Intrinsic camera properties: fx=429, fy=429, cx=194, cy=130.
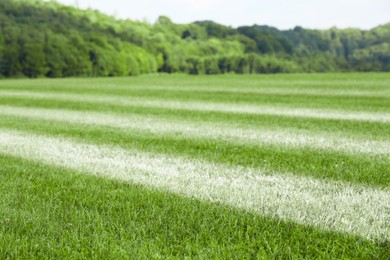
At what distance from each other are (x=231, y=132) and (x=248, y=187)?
4.74 metres

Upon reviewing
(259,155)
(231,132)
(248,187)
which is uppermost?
(248,187)

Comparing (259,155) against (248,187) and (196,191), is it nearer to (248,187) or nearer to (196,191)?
(248,187)

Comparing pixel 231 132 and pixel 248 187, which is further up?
pixel 248 187

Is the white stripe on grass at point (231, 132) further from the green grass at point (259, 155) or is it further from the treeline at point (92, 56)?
the treeline at point (92, 56)

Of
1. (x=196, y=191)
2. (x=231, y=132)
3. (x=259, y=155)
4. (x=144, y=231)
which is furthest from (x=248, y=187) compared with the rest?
(x=231, y=132)

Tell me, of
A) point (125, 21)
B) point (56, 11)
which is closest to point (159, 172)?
Result: point (56, 11)

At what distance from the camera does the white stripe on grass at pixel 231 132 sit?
7879mm

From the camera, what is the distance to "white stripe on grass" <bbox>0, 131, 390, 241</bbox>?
400 cm

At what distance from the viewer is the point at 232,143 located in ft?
26.9

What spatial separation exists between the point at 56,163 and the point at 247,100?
13.2m

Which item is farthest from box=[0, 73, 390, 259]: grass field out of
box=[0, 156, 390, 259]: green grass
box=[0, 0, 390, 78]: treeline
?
box=[0, 0, 390, 78]: treeline

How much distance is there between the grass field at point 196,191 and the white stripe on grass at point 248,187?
19 mm

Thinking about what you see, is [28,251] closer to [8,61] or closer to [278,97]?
[278,97]

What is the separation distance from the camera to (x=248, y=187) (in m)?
5.05
